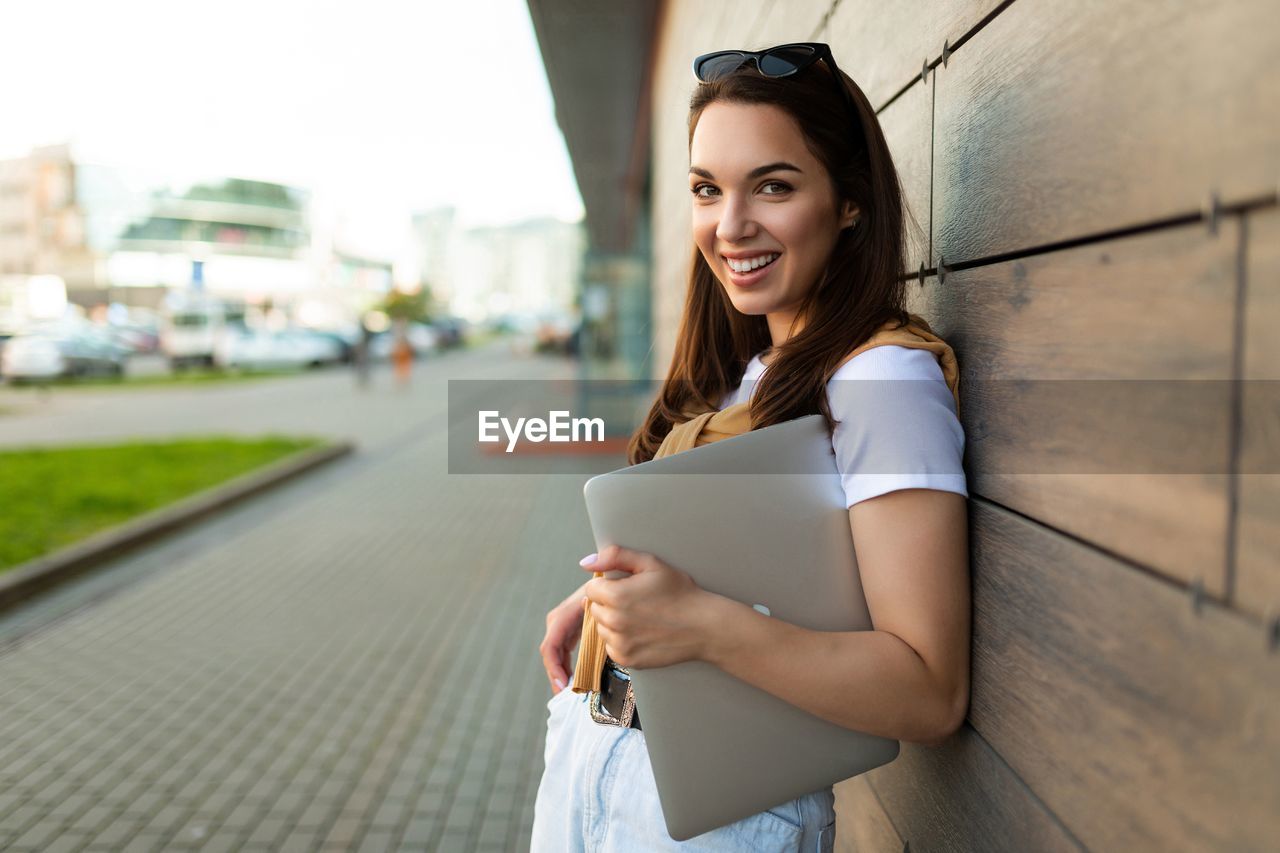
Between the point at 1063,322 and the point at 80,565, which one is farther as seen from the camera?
the point at 80,565

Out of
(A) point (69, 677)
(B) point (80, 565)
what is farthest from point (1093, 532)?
(B) point (80, 565)

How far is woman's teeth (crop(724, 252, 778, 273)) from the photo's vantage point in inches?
58.5

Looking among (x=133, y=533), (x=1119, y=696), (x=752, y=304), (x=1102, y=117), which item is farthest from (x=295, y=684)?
(x=1102, y=117)

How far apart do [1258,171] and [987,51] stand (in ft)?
2.17

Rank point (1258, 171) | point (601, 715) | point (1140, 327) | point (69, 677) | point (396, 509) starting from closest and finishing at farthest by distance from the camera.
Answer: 1. point (1258, 171)
2. point (1140, 327)
3. point (601, 715)
4. point (69, 677)
5. point (396, 509)

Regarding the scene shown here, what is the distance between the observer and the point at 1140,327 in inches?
36.8

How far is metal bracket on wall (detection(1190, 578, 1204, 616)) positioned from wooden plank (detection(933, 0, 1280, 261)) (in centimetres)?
31

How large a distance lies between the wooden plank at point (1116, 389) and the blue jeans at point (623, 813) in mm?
528

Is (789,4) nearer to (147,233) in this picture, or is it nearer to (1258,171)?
(1258,171)

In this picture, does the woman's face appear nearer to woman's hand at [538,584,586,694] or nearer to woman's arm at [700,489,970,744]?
woman's arm at [700,489,970,744]

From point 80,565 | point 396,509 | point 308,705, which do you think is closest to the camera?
point 308,705

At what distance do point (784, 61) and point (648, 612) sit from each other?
81 centimetres

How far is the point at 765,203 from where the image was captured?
4.76 ft

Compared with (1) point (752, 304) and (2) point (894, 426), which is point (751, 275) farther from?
(2) point (894, 426)
